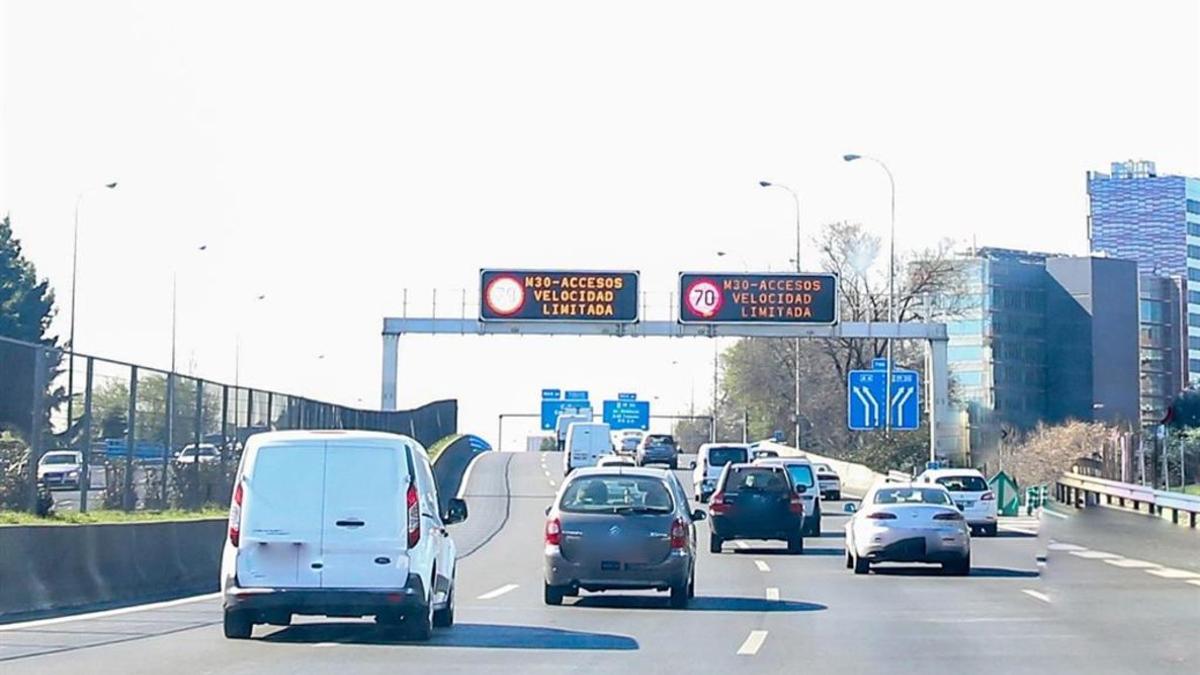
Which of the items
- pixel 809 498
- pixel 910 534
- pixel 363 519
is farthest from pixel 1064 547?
pixel 363 519

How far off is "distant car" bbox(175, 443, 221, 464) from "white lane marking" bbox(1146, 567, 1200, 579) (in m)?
14.8

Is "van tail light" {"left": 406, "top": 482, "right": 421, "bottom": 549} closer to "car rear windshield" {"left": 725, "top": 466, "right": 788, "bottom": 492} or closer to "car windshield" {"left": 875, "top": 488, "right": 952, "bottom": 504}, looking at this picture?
"car windshield" {"left": 875, "top": 488, "right": 952, "bottom": 504}

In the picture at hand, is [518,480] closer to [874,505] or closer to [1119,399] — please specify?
[874,505]

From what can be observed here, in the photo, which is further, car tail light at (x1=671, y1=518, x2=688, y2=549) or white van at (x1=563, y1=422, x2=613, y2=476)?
white van at (x1=563, y1=422, x2=613, y2=476)

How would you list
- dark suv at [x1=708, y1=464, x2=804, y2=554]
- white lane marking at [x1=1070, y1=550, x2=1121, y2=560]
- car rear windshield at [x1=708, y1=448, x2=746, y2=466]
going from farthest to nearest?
1. car rear windshield at [x1=708, y1=448, x2=746, y2=466]
2. dark suv at [x1=708, y1=464, x2=804, y2=554]
3. white lane marking at [x1=1070, y1=550, x2=1121, y2=560]

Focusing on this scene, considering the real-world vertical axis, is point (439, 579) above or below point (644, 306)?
below

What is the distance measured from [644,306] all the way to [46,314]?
41.3 meters

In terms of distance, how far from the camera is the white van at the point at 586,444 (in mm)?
65438

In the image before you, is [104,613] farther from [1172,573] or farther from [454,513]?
[1172,573]

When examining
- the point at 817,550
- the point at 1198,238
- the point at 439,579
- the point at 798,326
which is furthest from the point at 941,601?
the point at 1198,238

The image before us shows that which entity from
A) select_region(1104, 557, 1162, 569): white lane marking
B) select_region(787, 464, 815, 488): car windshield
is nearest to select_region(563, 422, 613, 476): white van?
select_region(787, 464, 815, 488): car windshield

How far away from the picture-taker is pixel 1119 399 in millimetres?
102250

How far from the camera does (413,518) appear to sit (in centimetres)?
1550

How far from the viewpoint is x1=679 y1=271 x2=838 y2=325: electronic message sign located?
5019 cm
